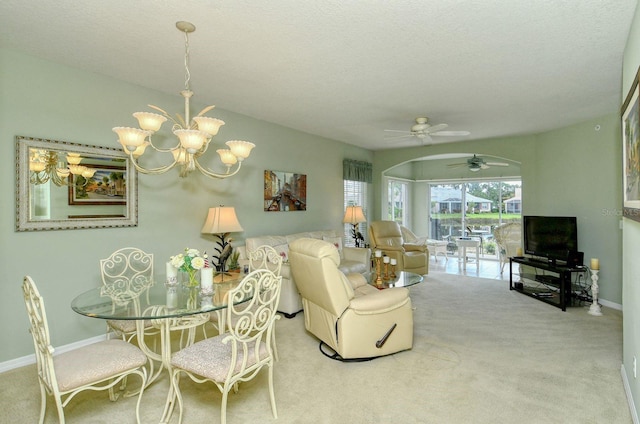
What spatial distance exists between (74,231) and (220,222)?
4.68ft

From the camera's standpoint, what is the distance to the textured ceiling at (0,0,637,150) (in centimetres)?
228

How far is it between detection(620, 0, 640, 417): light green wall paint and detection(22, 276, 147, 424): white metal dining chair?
316 cm

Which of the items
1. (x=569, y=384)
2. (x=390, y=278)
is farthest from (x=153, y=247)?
(x=569, y=384)

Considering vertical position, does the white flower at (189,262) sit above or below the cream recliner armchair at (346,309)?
above

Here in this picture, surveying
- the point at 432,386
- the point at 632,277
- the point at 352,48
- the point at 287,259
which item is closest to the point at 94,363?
the point at 432,386

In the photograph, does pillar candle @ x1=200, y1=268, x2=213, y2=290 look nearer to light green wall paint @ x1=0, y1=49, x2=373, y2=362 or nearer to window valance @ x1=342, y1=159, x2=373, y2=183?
light green wall paint @ x1=0, y1=49, x2=373, y2=362

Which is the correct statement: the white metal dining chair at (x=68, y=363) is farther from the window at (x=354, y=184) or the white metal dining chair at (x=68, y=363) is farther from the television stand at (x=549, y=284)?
the window at (x=354, y=184)

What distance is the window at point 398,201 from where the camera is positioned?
29.7 feet

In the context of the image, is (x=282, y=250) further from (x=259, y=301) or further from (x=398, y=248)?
(x=259, y=301)

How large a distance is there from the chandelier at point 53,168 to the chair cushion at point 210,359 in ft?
7.03

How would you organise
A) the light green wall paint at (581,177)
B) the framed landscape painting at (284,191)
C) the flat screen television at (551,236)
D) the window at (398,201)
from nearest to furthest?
the light green wall paint at (581,177) < the flat screen television at (551,236) < the framed landscape painting at (284,191) < the window at (398,201)

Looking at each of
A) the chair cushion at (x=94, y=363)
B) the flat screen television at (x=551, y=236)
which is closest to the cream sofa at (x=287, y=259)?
the chair cushion at (x=94, y=363)

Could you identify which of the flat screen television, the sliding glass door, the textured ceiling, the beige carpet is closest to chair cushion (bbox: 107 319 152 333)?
the beige carpet

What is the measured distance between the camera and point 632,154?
2.21 meters
